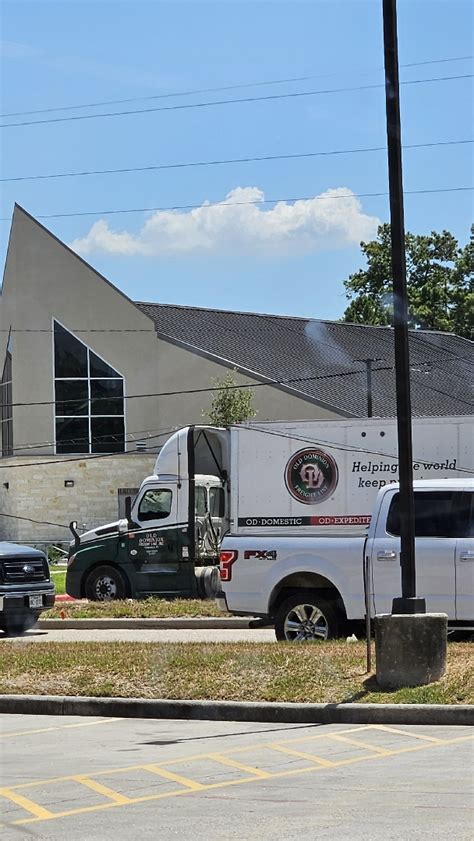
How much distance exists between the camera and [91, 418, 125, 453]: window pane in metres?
49.3

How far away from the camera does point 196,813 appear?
684 cm

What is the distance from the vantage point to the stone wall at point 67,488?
48.8 meters

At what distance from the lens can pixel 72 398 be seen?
49938mm

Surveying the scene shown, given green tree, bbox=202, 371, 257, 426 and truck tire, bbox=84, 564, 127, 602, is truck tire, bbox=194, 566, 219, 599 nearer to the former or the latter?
truck tire, bbox=84, 564, 127, 602

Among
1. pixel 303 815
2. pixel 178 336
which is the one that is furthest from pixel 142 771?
pixel 178 336

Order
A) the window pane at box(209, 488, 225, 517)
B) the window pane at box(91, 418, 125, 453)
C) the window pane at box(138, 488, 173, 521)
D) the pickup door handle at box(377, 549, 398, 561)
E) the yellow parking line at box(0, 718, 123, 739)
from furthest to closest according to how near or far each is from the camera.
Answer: the window pane at box(91, 418, 125, 453)
the window pane at box(209, 488, 225, 517)
the window pane at box(138, 488, 173, 521)
the pickup door handle at box(377, 549, 398, 561)
the yellow parking line at box(0, 718, 123, 739)

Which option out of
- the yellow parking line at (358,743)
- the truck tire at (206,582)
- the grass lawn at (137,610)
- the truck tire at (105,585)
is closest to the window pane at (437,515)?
the yellow parking line at (358,743)

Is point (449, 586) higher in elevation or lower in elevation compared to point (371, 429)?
lower

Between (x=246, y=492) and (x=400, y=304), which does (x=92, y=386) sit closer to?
(x=246, y=492)

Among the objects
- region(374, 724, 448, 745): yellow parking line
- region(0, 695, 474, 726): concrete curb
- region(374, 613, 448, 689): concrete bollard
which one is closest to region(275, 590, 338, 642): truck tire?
region(374, 613, 448, 689): concrete bollard

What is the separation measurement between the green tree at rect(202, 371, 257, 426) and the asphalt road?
25.2 metres

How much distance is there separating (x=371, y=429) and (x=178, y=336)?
1170 inches

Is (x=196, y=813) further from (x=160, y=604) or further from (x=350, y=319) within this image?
(x=350, y=319)

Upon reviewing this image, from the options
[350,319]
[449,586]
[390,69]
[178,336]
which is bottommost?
[449,586]
